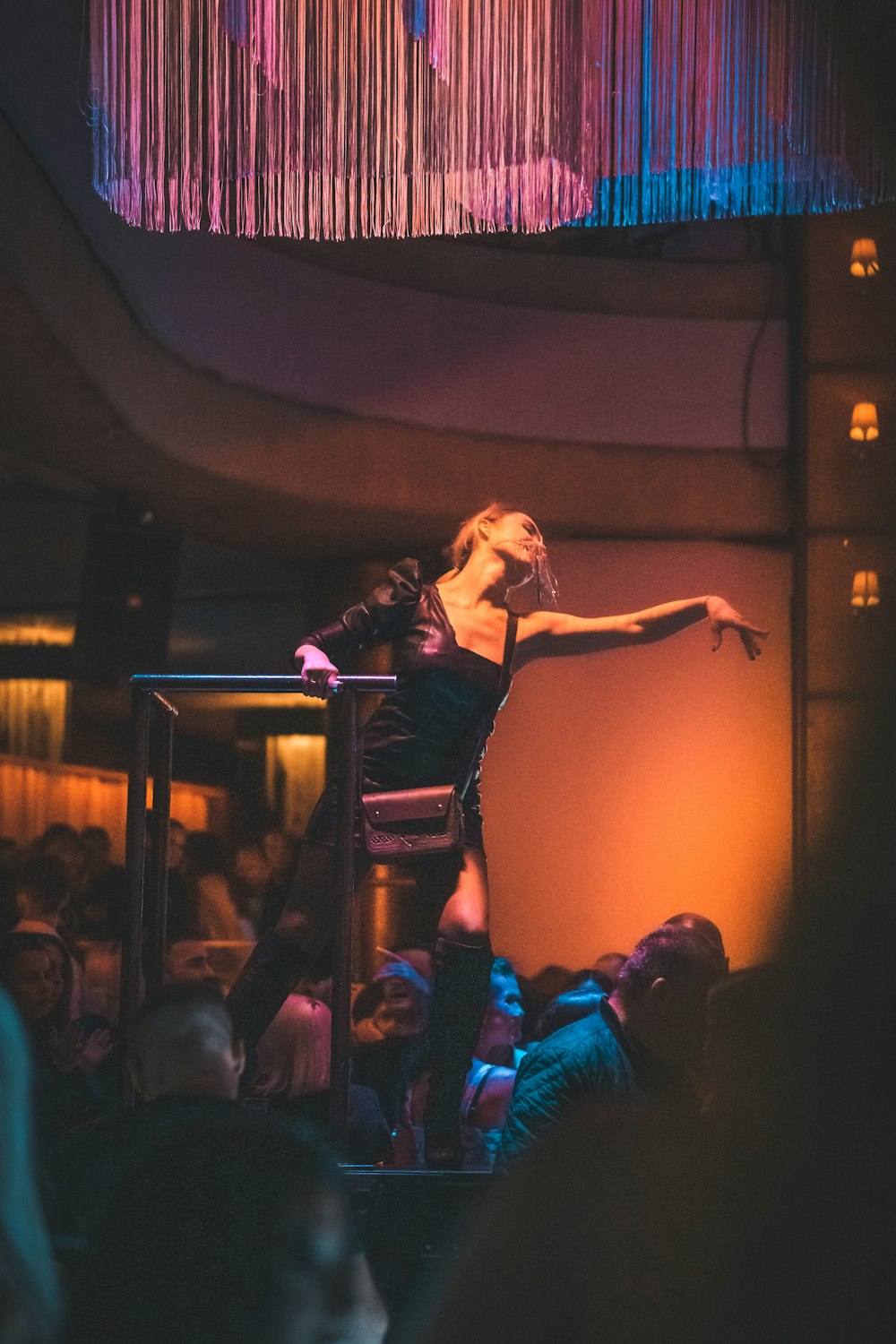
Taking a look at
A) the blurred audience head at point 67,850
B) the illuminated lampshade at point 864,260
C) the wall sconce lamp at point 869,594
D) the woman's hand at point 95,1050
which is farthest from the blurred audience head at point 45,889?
the wall sconce lamp at point 869,594

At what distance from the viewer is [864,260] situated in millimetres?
7242

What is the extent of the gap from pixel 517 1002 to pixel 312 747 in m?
2.85

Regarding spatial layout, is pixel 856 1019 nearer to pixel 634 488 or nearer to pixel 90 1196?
pixel 90 1196

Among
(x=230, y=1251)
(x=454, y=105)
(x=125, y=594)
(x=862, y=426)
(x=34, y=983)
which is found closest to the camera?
(x=230, y=1251)

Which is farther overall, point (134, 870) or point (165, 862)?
point (165, 862)

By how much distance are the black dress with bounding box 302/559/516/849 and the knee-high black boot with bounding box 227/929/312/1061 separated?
268 millimetres

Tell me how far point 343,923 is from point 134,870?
481mm

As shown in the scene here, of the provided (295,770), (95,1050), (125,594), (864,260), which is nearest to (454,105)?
(95,1050)

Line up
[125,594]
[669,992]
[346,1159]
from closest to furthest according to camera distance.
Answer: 1. [669,992]
2. [346,1159]
3. [125,594]

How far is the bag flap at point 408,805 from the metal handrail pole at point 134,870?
48cm

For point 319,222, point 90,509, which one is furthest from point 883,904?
point 90,509

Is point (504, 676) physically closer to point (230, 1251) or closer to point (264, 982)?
point (264, 982)

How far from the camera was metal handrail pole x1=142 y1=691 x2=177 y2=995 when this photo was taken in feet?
10.5

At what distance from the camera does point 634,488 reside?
294 inches
